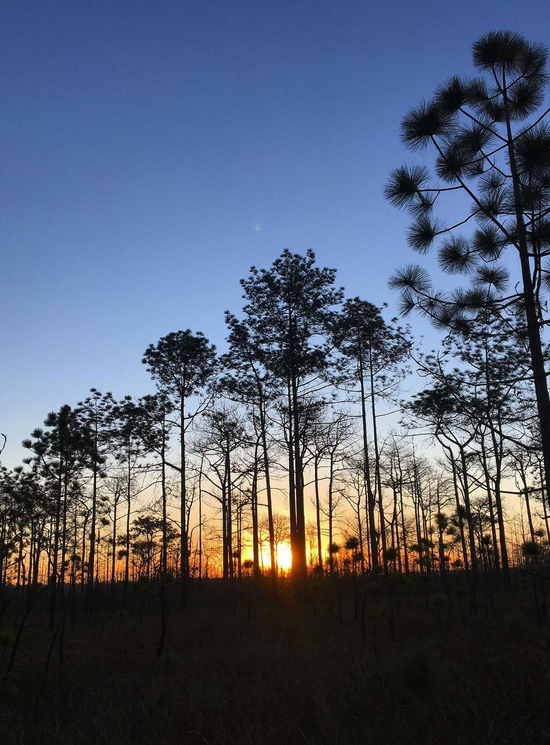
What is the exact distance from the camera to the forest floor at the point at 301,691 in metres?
5.05

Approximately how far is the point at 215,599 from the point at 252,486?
18.5 ft

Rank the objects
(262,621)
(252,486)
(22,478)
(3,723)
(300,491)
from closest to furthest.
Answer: (3,723)
(262,621)
(22,478)
(300,491)
(252,486)

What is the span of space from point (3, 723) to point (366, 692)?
159 inches

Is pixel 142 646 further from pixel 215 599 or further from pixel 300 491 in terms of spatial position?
pixel 215 599

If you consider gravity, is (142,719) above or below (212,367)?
below

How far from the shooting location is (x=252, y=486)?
86.1 ft

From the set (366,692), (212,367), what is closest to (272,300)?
(212,367)

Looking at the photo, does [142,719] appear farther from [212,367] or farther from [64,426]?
[212,367]

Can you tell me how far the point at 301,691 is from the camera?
6.18 meters

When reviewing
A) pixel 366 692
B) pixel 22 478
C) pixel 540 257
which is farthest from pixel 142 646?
pixel 540 257

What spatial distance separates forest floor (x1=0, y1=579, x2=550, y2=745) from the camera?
16.6ft

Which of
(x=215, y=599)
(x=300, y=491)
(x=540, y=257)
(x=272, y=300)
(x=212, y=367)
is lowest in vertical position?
(x=215, y=599)

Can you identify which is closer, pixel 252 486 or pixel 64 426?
pixel 64 426

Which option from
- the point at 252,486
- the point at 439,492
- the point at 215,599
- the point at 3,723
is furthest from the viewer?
the point at 439,492
